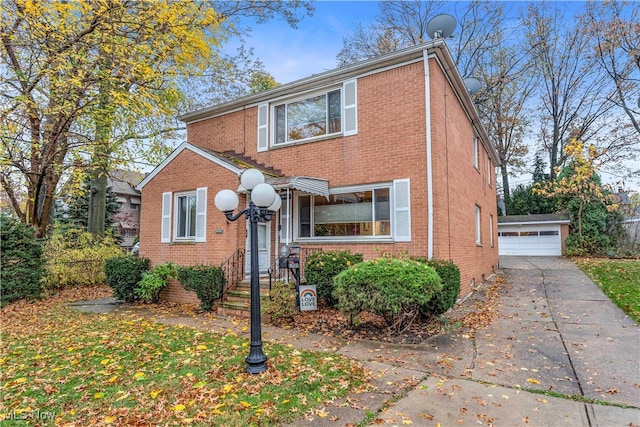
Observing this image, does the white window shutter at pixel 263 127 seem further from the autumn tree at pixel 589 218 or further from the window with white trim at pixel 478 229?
the autumn tree at pixel 589 218

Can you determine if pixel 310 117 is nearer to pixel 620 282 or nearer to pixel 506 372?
pixel 506 372

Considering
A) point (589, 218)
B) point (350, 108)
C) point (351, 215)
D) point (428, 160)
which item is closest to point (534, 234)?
point (589, 218)

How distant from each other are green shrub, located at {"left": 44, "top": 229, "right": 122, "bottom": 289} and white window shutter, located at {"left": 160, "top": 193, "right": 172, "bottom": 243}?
14.6ft

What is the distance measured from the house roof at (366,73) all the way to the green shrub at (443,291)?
4.88 m

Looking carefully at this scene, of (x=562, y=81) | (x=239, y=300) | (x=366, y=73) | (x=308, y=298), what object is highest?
(x=562, y=81)

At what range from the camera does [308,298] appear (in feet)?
25.5

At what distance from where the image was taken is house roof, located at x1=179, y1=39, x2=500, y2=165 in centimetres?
836

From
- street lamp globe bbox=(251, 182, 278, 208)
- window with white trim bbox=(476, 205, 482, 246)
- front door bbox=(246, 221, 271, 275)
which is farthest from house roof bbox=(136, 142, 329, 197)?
window with white trim bbox=(476, 205, 482, 246)

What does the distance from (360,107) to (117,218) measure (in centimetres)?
2914

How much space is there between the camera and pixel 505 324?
7176 mm

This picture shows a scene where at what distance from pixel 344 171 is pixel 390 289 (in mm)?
4114

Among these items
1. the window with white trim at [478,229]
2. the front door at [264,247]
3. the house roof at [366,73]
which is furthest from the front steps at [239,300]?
the window with white trim at [478,229]

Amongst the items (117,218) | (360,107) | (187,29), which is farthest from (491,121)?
(117,218)

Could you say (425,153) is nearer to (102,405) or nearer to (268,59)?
(102,405)
